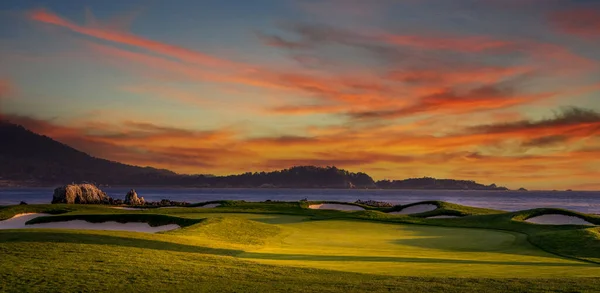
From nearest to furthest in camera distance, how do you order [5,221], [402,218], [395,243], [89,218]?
[395,243]
[89,218]
[5,221]
[402,218]

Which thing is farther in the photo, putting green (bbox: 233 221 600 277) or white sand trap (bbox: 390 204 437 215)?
white sand trap (bbox: 390 204 437 215)

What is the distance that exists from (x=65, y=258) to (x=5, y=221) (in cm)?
2445

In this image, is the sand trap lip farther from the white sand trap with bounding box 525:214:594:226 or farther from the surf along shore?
the white sand trap with bounding box 525:214:594:226

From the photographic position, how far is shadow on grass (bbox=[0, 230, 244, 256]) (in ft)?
59.8

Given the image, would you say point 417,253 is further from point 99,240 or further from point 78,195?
point 78,195

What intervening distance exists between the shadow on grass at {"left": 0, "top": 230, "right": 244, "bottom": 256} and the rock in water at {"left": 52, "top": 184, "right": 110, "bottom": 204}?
55.5 m

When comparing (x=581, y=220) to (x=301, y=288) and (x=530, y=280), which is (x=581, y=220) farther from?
(x=301, y=288)

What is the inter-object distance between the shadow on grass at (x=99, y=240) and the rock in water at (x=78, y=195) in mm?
55515

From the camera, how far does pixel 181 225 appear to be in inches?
1214

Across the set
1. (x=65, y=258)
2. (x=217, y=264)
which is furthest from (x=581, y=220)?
(x=65, y=258)

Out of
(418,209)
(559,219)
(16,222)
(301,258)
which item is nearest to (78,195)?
(16,222)

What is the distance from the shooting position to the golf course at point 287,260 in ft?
45.1

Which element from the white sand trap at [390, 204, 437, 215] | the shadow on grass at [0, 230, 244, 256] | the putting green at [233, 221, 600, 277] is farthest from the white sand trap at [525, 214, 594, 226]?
the shadow on grass at [0, 230, 244, 256]

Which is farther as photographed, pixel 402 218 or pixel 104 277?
pixel 402 218
